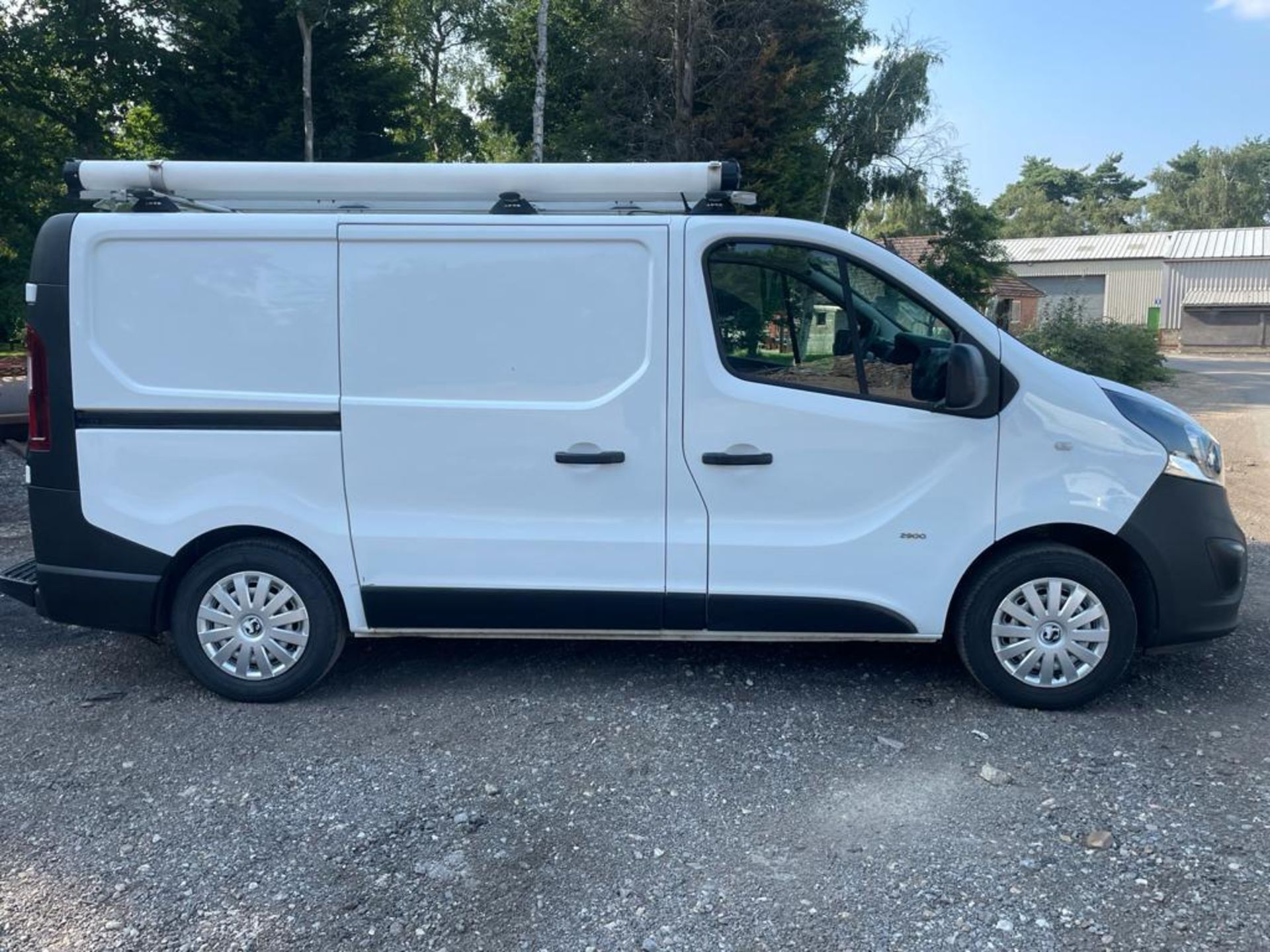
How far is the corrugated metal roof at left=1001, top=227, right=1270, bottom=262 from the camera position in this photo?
6059 cm

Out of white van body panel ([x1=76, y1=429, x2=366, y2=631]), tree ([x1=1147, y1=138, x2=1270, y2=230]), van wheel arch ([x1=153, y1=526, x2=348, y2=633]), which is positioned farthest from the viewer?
tree ([x1=1147, y1=138, x2=1270, y2=230])

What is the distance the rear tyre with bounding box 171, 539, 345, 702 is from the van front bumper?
11.9ft

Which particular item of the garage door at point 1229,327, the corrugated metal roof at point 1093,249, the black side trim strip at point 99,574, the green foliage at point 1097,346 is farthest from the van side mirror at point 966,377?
the corrugated metal roof at point 1093,249

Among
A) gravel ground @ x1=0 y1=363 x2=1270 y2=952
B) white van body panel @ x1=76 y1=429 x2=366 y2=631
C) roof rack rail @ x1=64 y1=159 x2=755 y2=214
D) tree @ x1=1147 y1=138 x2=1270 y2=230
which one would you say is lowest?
gravel ground @ x1=0 y1=363 x2=1270 y2=952

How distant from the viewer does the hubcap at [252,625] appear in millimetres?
4715

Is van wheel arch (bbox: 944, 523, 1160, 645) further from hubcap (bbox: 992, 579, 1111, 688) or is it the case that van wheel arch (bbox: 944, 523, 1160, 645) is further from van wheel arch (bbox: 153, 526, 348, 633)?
van wheel arch (bbox: 153, 526, 348, 633)

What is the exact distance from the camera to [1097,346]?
25891 mm

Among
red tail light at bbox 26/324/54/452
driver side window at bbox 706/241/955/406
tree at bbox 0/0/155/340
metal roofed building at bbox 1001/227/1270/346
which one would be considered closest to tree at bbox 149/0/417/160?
tree at bbox 0/0/155/340

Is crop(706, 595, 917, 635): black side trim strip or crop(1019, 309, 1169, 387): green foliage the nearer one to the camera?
crop(706, 595, 917, 635): black side trim strip

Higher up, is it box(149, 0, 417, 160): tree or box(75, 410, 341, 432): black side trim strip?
box(149, 0, 417, 160): tree

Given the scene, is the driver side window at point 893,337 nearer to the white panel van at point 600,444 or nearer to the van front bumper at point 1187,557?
the white panel van at point 600,444

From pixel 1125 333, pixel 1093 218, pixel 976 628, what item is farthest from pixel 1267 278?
pixel 976 628

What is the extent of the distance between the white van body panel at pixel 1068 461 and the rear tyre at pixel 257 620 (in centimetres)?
311

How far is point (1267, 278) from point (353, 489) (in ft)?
216
